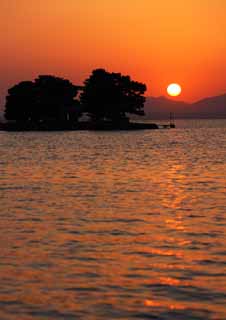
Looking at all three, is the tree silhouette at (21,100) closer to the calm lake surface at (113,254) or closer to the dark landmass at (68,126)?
the dark landmass at (68,126)

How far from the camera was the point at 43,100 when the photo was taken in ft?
569

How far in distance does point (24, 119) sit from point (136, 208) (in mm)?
166184

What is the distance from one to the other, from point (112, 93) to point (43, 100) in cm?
1841

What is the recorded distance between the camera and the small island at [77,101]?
550ft

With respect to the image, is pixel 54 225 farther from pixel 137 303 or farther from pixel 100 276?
pixel 137 303

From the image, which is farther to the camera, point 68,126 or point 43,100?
point 68,126

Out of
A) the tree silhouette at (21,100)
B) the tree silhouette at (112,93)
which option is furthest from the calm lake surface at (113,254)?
the tree silhouette at (21,100)

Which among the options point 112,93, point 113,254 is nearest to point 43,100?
point 112,93

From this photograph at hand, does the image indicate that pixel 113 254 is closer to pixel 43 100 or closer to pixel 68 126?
pixel 43 100

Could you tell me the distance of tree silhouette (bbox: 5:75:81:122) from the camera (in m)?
173

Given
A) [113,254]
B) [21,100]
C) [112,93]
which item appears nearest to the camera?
[113,254]

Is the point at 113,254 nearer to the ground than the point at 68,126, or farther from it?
farther from it

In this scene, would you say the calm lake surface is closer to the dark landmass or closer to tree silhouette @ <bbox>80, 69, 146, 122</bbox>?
tree silhouette @ <bbox>80, 69, 146, 122</bbox>

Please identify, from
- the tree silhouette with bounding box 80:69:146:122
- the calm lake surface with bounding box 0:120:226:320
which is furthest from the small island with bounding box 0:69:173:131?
the calm lake surface with bounding box 0:120:226:320
